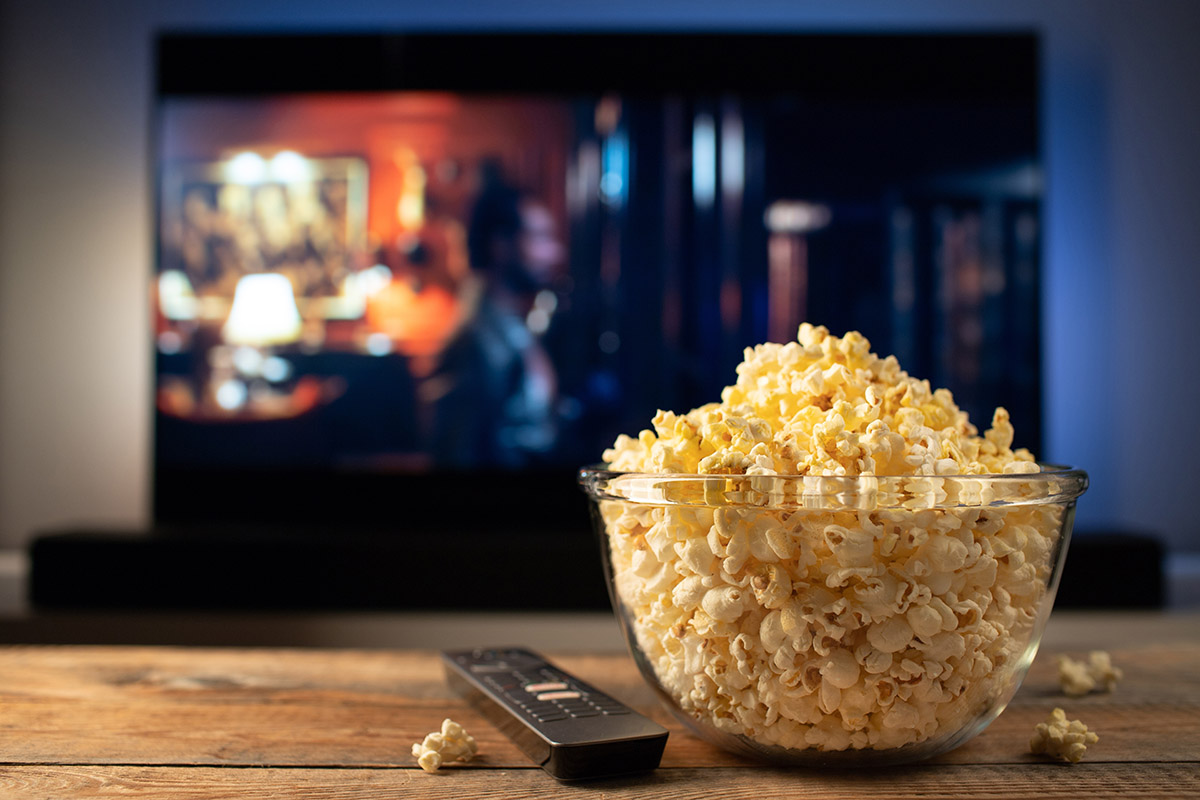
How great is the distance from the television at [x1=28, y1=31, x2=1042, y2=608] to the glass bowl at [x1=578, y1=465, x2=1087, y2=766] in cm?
200

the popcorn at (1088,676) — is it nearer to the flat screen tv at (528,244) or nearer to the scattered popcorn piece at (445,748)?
the scattered popcorn piece at (445,748)

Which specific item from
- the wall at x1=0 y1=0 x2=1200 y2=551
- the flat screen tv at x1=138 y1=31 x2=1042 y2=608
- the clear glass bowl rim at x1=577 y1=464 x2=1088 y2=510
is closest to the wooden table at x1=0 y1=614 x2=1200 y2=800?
the clear glass bowl rim at x1=577 y1=464 x2=1088 y2=510

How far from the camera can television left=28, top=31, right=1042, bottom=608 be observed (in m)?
2.54

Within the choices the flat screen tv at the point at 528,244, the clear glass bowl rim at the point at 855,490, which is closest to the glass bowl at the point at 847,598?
the clear glass bowl rim at the point at 855,490

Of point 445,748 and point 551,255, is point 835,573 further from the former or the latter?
point 551,255

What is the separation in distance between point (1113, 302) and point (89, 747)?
2825 mm

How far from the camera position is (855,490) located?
50 centimetres

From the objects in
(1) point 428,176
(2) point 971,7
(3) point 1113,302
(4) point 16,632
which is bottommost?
(4) point 16,632

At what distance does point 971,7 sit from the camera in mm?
2770

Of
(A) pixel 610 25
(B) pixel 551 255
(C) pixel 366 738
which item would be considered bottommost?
(C) pixel 366 738

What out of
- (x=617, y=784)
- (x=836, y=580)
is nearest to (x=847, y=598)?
(x=836, y=580)

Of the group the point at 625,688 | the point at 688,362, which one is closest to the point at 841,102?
the point at 688,362

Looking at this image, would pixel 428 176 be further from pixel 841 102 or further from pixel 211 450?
pixel 841 102

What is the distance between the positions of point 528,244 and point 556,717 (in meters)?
2.10
